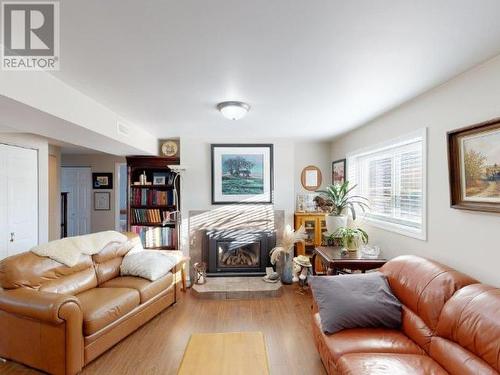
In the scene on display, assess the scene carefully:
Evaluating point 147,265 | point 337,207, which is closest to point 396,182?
point 337,207

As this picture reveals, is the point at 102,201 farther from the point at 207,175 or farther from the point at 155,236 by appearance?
the point at 207,175

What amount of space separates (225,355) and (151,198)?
331 centimetres

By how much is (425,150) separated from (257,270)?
3.01 m

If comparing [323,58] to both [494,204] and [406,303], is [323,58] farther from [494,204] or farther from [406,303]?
[406,303]

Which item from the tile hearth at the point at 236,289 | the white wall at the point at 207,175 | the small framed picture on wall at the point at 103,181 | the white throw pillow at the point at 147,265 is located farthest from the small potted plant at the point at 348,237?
the small framed picture on wall at the point at 103,181

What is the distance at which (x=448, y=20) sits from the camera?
1418mm

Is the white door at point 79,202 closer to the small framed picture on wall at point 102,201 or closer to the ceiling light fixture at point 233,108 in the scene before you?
the small framed picture on wall at point 102,201

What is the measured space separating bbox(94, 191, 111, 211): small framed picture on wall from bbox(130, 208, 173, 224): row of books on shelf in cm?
189

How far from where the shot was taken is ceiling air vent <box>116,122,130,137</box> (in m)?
3.18

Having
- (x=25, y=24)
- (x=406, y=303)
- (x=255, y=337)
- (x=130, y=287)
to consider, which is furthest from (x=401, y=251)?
(x=25, y=24)

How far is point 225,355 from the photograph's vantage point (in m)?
1.88

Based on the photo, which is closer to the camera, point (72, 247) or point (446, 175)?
point (446, 175)

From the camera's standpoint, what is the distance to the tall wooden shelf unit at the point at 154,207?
454 centimetres

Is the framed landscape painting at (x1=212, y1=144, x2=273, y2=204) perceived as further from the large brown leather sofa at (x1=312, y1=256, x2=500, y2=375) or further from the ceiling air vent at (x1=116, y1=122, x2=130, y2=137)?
the large brown leather sofa at (x1=312, y1=256, x2=500, y2=375)
